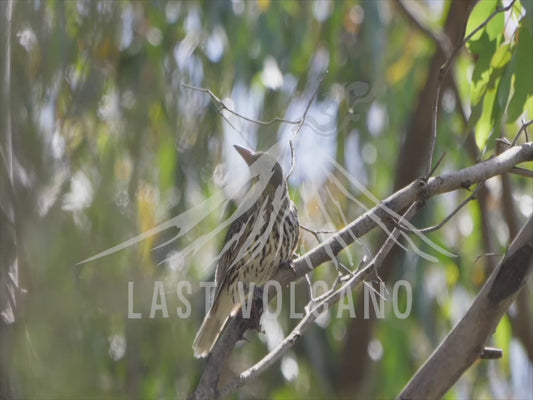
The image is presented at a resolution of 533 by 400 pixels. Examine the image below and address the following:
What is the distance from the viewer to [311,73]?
4422 millimetres

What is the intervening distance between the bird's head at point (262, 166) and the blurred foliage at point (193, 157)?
0.05 m

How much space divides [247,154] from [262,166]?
114 mm

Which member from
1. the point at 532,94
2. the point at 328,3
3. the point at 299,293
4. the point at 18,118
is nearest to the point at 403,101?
the point at 328,3

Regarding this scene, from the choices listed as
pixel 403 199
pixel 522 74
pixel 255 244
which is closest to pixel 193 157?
pixel 255 244

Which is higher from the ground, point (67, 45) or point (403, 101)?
point (403, 101)

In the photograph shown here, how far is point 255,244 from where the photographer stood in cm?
317

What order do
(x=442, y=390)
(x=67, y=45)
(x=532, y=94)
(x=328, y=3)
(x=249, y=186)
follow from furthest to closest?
(x=328, y=3) → (x=249, y=186) → (x=532, y=94) → (x=67, y=45) → (x=442, y=390)

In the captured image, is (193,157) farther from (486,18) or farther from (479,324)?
(479,324)

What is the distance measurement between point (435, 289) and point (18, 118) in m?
3.17

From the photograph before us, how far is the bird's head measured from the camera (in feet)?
9.27

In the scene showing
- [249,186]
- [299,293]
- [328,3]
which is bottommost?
[299,293]

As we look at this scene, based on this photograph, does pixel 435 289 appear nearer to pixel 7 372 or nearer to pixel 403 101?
pixel 403 101

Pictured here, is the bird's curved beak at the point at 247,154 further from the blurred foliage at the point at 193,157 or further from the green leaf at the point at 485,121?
the green leaf at the point at 485,121

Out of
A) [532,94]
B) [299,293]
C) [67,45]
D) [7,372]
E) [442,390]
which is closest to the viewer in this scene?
[7,372]
